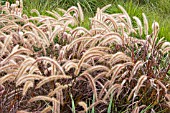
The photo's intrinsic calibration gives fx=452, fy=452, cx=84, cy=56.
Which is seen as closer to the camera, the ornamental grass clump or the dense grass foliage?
the ornamental grass clump

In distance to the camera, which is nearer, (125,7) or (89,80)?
(89,80)

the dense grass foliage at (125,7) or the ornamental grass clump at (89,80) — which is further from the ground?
the dense grass foliage at (125,7)

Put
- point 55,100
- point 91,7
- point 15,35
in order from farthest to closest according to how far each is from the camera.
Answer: point 91,7 < point 15,35 < point 55,100

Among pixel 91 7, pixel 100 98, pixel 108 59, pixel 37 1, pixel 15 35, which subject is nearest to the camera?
pixel 100 98

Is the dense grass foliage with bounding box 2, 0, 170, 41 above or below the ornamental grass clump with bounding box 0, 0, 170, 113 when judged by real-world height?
above

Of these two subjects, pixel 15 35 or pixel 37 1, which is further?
pixel 37 1

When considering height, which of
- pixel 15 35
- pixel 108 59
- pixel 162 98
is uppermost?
pixel 15 35

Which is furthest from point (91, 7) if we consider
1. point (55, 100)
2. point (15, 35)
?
point (55, 100)

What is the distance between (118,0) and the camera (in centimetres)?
617

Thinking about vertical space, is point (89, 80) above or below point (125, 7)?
below

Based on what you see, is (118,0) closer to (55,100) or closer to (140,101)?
(140,101)

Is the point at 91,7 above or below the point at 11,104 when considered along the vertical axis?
above

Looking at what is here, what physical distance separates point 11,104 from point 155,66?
1.13 m

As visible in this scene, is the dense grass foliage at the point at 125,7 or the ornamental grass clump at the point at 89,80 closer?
the ornamental grass clump at the point at 89,80
